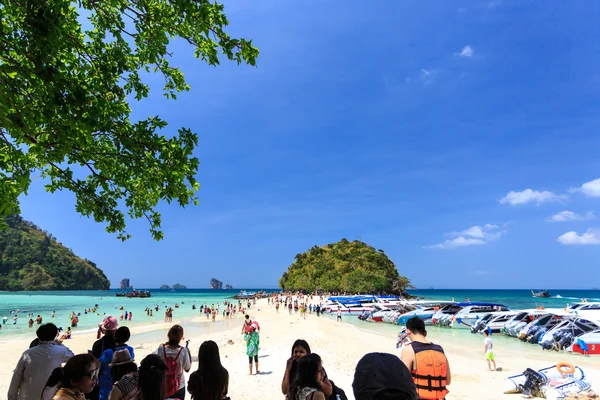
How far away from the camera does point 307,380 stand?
11.7 ft

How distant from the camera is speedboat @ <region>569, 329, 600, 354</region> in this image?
19.8 metres

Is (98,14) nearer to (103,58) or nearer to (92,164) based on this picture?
(103,58)

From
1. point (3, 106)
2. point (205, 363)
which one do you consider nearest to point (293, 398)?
point (205, 363)

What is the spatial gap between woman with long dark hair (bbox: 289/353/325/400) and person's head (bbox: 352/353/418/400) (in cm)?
155

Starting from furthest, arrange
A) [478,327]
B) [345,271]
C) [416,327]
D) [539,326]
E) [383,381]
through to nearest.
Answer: [345,271]
[478,327]
[539,326]
[416,327]
[383,381]

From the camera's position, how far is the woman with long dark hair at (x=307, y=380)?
3.48m

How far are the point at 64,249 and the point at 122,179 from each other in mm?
215836

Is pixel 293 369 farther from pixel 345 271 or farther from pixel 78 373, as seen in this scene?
pixel 345 271

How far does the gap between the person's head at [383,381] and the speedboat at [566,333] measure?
25.2 meters

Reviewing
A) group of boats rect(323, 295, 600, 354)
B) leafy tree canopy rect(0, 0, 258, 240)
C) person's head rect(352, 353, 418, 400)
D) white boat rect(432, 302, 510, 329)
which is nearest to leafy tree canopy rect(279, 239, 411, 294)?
group of boats rect(323, 295, 600, 354)

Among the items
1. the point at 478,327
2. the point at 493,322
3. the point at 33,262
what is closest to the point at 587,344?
the point at 478,327

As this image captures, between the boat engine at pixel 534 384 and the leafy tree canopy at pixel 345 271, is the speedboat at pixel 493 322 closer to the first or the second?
the boat engine at pixel 534 384

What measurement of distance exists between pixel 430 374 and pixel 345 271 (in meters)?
87.0

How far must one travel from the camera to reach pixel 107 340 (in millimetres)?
5199
